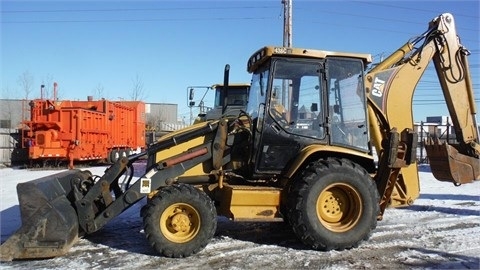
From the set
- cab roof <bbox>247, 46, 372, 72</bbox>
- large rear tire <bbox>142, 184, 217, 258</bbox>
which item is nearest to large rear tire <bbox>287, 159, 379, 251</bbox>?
large rear tire <bbox>142, 184, 217, 258</bbox>

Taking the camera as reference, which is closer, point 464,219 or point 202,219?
point 202,219

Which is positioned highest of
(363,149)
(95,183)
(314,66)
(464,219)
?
(314,66)

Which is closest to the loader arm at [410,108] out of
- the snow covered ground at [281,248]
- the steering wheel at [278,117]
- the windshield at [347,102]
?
the windshield at [347,102]

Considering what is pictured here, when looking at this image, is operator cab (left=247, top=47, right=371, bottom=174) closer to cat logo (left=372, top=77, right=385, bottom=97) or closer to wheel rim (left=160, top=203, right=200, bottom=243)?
cat logo (left=372, top=77, right=385, bottom=97)

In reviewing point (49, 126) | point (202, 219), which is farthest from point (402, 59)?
point (49, 126)

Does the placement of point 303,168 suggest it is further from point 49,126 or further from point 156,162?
point 49,126

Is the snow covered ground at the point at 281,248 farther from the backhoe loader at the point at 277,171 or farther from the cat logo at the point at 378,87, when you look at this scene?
the cat logo at the point at 378,87

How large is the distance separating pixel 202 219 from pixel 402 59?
4001mm

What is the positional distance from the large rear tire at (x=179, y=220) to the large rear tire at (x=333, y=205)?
112 cm

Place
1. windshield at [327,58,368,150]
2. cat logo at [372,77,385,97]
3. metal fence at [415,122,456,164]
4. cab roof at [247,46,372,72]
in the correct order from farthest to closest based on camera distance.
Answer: metal fence at [415,122,456,164] → cat logo at [372,77,385,97] → windshield at [327,58,368,150] → cab roof at [247,46,372,72]

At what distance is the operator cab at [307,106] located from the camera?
6.09 m

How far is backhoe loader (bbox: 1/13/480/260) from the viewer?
560cm

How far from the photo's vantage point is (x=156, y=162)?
20.2 ft

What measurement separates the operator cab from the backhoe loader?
0.05 ft
